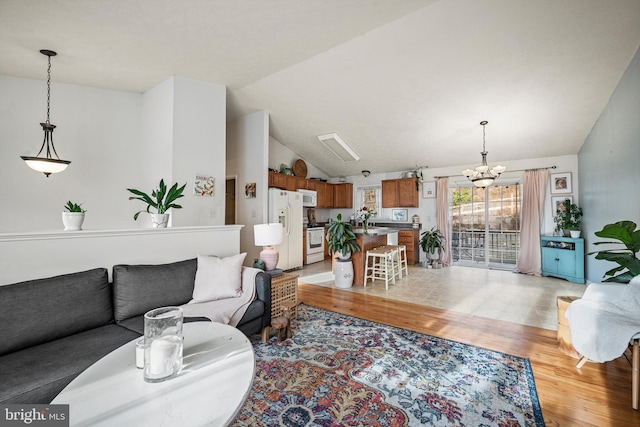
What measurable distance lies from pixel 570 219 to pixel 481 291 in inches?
98.1

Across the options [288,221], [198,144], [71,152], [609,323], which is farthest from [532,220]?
[71,152]

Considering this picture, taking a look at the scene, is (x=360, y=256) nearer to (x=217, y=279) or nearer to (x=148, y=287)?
(x=217, y=279)

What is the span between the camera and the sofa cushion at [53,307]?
155cm

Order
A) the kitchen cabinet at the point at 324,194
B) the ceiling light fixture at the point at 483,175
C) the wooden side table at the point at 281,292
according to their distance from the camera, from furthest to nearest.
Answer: the kitchen cabinet at the point at 324,194
the ceiling light fixture at the point at 483,175
the wooden side table at the point at 281,292

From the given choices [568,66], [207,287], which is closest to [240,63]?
[207,287]

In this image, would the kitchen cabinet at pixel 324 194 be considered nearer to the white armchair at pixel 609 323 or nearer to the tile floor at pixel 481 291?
the tile floor at pixel 481 291

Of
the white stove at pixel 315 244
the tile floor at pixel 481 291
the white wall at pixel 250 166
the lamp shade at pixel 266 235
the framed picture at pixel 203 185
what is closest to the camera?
the lamp shade at pixel 266 235

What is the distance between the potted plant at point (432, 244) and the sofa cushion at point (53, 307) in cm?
580

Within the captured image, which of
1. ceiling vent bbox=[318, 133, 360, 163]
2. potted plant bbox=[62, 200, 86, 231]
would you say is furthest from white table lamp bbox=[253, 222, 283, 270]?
ceiling vent bbox=[318, 133, 360, 163]

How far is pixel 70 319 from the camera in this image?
174 centimetres

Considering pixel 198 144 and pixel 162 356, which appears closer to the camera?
pixel 162 356

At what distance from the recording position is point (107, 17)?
2391 mm

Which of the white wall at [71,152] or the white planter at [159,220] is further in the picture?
the white wall at [71,152]

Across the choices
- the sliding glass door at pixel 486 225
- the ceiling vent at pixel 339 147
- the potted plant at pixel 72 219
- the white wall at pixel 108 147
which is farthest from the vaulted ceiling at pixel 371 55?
the potted plant at pixel 72 219
